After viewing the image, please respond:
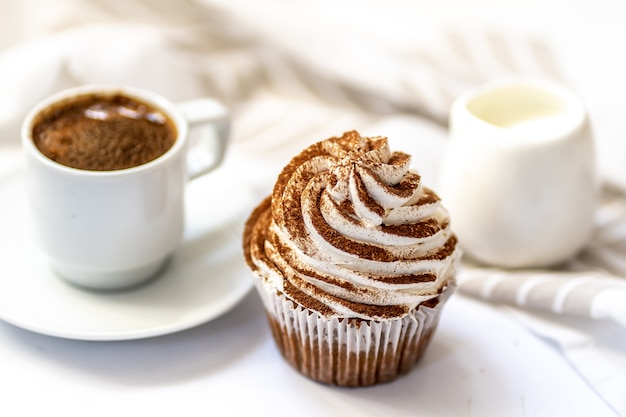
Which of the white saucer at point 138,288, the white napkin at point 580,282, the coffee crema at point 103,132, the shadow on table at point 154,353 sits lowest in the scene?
the shadow on table at point 154,353

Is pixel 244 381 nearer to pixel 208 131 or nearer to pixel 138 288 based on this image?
pixel 138 288

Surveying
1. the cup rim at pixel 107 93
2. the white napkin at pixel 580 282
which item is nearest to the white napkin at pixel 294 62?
the white napkin at pixel 580 282

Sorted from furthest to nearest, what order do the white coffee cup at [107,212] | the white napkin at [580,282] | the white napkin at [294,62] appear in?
the white napkin at [294,62] → the white napkin at [580,282] → the white coffee cup at [107,212]

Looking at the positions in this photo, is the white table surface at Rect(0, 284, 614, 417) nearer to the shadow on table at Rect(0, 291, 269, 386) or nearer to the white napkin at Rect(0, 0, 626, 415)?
the shadow on table at Rect(0, 291, 269, 386)

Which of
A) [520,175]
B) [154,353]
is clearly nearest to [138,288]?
[154,353]

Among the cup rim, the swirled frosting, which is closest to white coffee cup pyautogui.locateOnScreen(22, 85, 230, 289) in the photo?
the cup rim

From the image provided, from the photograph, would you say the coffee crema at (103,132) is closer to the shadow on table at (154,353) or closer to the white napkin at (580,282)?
the shadow on table at (154,353)
